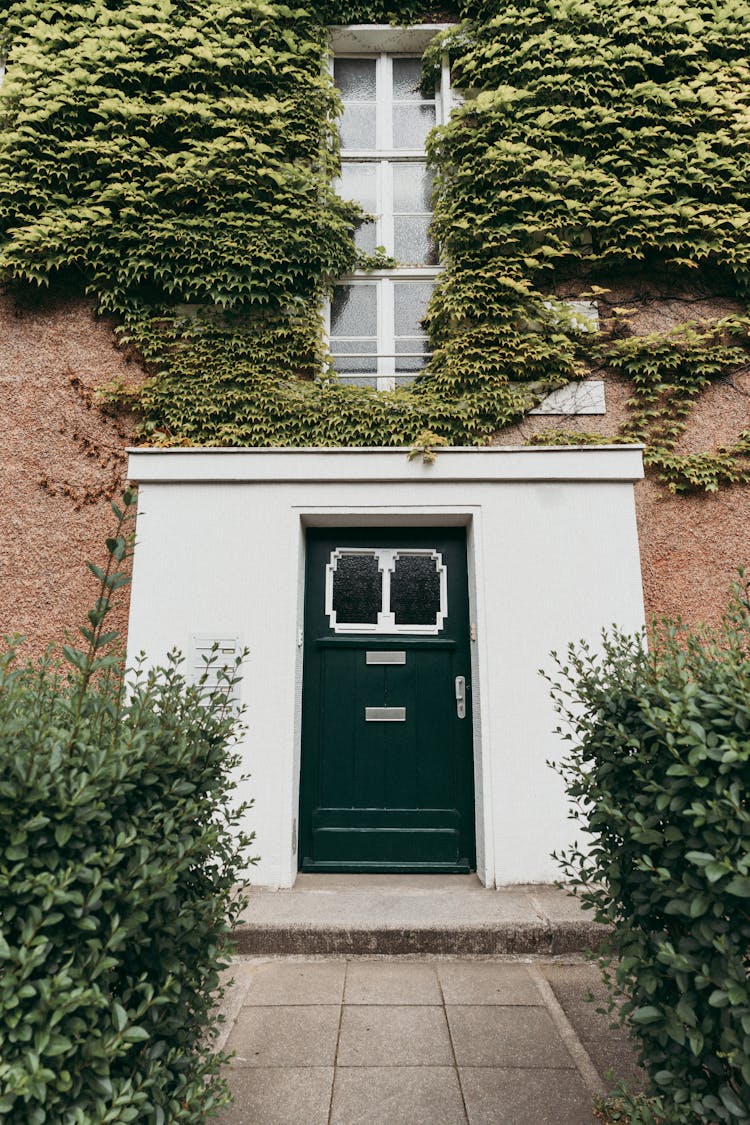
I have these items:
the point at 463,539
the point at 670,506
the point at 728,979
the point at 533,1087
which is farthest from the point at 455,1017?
the point at 670,506

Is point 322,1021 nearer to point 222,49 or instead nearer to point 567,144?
point 567,144

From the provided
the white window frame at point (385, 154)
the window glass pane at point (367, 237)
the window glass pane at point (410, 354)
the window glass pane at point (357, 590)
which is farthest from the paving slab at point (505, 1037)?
the window glass pane at point (367, 237)

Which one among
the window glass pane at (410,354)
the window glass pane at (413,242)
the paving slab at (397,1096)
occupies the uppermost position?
the window glass pane at (413,242)

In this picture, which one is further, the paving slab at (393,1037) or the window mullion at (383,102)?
the window mullion at (383,102)

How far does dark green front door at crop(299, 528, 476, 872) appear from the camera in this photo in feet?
15.8

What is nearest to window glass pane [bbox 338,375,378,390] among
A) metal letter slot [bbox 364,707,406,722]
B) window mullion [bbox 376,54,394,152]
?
window mullion [bbox 376,54,394,152]

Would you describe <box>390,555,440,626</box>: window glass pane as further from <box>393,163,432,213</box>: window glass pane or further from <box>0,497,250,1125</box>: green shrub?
<box>393,163,432,213</box>: window glass pane

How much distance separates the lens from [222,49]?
5.77m

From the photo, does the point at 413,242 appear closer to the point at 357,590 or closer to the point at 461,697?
the point at 357,590

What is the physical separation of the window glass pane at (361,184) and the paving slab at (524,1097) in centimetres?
669

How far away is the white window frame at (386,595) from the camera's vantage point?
5.17 meters

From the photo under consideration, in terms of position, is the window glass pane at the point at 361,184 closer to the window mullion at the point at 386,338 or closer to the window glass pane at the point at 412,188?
the window glass pane at the point at 412,188

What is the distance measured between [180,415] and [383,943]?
4.29 m

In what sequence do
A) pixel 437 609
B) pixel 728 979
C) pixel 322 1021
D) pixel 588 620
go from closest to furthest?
pixel 728 979
pixel 322 1021
pixel 588 620
pixel 437 609
